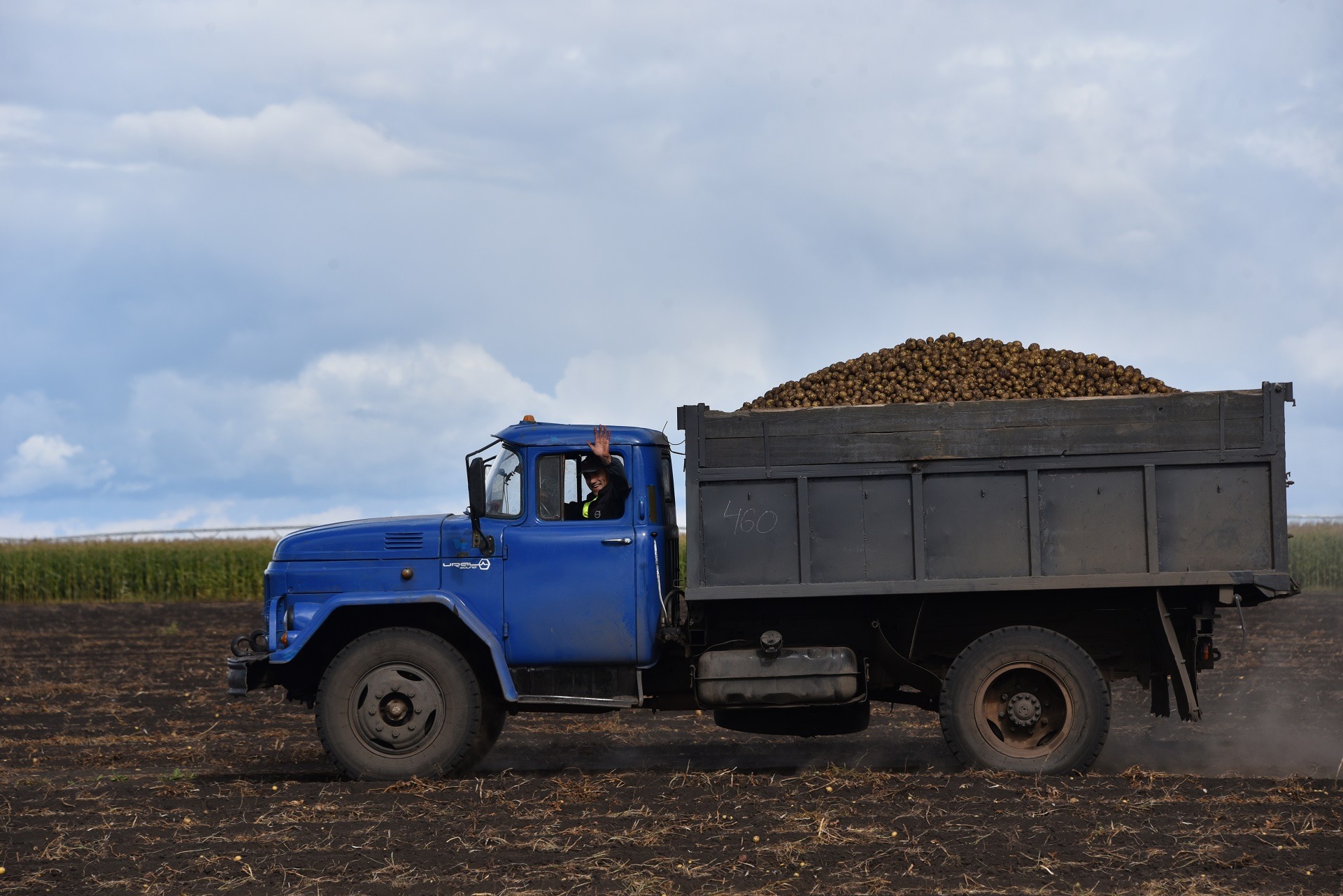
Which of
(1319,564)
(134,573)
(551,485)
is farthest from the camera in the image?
(1319,564)

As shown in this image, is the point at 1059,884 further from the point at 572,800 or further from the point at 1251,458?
the point at 1251,458

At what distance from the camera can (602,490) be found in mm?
10219

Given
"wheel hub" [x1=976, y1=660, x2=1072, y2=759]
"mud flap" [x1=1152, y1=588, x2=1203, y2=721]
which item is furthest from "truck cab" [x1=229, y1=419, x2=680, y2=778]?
"mud flap" [x1=1152, y1=588, x2=1203, y2=721]

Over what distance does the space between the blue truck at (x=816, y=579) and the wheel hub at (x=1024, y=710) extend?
0.02 metres

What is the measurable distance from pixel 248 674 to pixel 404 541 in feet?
5.34

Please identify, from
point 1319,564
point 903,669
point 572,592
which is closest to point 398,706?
point 572,592

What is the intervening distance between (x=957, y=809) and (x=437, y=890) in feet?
11.7

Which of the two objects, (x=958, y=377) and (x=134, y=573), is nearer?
(x=958, y=377)

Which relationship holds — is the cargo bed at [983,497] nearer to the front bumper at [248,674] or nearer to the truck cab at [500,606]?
the truck cab at [500,606]

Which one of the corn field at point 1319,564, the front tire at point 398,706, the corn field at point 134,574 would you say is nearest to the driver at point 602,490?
the front tire at point 398,706

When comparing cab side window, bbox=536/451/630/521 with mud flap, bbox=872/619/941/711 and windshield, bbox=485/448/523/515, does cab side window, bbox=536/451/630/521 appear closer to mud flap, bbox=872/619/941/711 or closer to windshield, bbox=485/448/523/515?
windshield, bbox=485/448/523/515

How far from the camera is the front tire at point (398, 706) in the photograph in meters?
10.1

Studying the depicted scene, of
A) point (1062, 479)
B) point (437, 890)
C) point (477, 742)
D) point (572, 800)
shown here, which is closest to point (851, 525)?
point (1062, 479)

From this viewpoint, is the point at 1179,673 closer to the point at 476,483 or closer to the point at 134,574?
the point at 476,483
